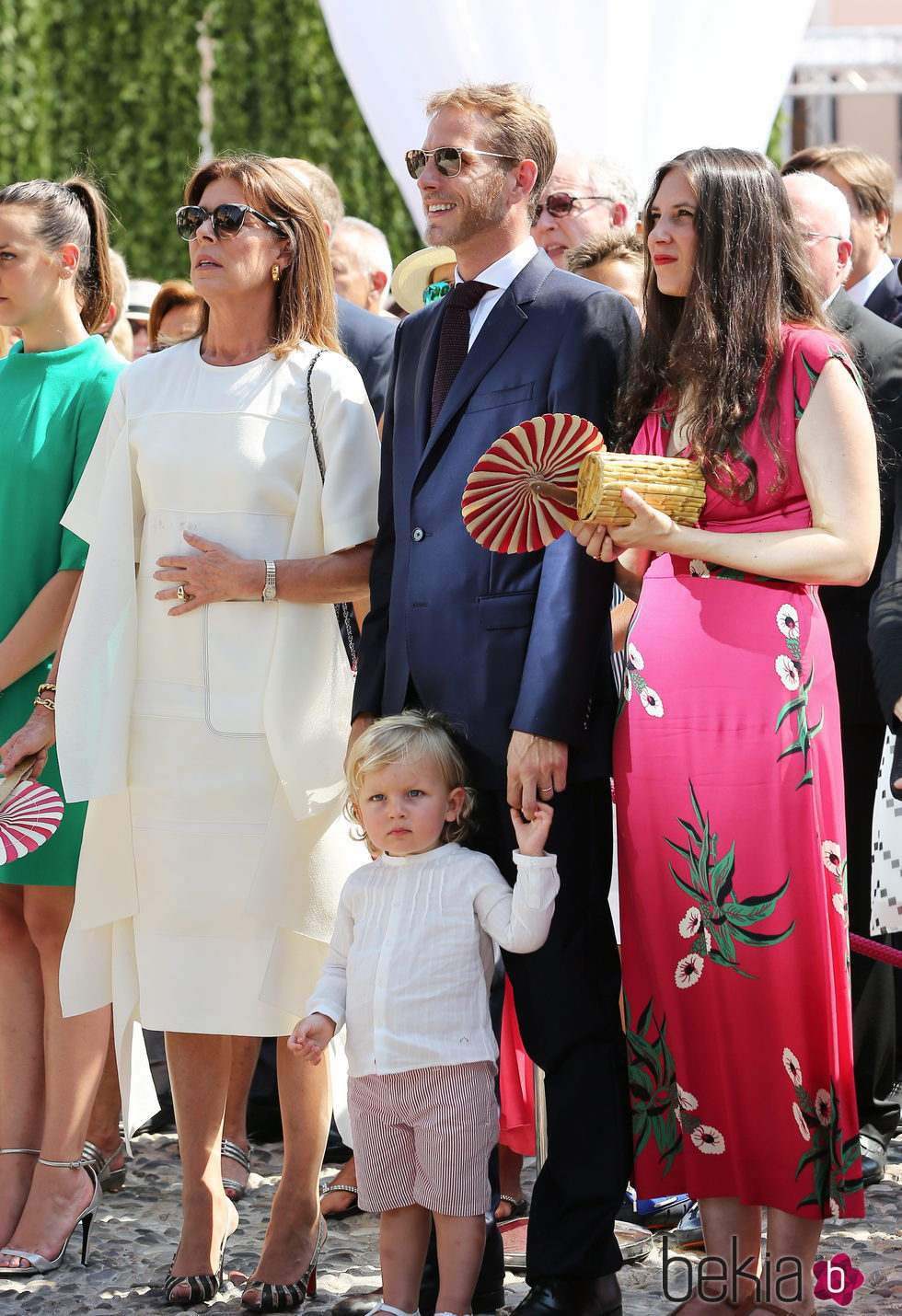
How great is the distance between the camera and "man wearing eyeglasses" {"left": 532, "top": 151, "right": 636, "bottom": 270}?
4809 mm

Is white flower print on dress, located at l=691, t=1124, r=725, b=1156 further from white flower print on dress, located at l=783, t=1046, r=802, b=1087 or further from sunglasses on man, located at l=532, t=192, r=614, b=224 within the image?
sunglasses on man, located at l=532, t=192, r=614, b=224

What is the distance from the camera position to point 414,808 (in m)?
2.98

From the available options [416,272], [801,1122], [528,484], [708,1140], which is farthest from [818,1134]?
[416,272]

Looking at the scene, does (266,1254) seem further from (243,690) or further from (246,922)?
(243,690)

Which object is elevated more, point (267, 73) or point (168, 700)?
point (267, 73)

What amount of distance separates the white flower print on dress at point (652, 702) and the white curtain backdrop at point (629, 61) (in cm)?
330

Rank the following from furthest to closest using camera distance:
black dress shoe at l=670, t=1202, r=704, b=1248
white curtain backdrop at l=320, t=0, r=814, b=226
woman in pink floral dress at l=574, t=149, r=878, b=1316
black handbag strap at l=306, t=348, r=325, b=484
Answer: white curtain backdrop at l=320, t=0, r=814, b=226
black dress shoe at l=670, t=1202, r=704, b=1248
black handbag strap at l=306, t=348, r=325, b=484
woman in pink floral dress at l=574, t=149, r=878, b=1316

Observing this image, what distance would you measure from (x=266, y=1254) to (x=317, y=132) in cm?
1120

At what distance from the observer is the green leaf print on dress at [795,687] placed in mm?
2801

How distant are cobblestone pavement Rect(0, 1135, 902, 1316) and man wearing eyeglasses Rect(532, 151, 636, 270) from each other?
284cm

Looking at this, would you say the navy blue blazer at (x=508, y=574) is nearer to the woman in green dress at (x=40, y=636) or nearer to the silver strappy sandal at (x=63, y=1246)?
the woman in green dress at (x=40, y=636)

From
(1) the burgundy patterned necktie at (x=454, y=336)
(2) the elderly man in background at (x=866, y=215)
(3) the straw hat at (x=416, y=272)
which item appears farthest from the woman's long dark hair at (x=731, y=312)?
(3) the straw hat at (x=416, y=272)

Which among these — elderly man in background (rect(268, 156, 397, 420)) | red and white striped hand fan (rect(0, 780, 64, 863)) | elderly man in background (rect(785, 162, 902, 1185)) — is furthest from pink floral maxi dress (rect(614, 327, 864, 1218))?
elderly man in background (rect(268, 156, 397, 420))

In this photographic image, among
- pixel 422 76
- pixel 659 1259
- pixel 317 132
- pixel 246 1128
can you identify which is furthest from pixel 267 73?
pixel 659 1259
